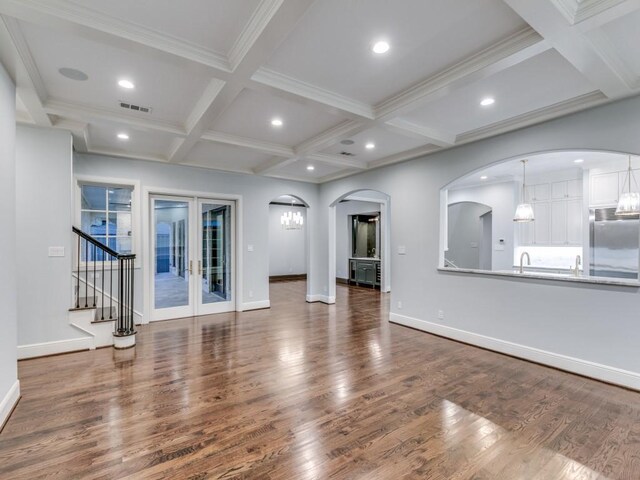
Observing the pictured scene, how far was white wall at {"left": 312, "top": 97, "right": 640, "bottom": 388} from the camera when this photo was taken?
10.3ft

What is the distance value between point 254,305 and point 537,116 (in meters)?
5.68

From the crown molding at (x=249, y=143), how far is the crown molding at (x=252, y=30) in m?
1.87

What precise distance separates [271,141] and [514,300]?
402 cm

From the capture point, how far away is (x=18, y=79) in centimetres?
274

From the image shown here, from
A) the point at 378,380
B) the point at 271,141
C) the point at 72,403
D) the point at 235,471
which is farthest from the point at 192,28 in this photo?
the point at 378,380

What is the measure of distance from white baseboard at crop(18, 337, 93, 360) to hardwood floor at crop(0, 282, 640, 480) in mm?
150

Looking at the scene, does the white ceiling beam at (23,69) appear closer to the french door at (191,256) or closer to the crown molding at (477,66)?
the french door at (191,256)

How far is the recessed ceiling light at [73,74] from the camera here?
2.78 meters

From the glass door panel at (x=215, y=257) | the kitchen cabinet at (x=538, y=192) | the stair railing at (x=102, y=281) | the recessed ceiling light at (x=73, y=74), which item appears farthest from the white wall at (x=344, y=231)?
the recessed ceiling light at (x=73, y=74)

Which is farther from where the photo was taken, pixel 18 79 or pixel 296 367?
pixel 296 367

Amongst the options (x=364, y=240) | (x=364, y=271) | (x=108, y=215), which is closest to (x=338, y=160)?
(x=108, y=215)

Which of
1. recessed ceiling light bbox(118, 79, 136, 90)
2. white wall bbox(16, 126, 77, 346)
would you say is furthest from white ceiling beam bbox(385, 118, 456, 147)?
white wall bbox(16, 126, 77, 346)

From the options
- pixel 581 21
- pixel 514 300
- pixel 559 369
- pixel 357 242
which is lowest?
pixel 559 369

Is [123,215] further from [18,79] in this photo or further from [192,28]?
[192,28]
